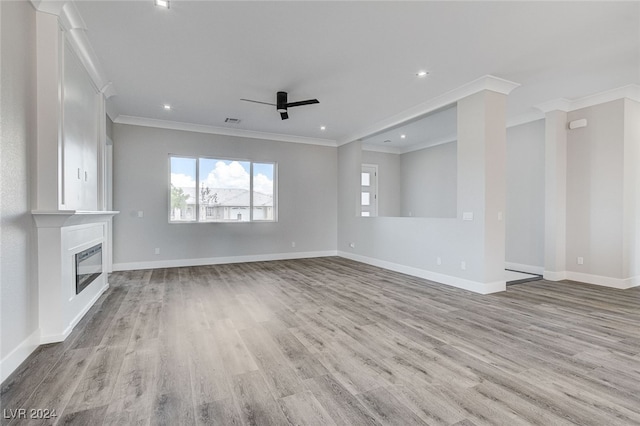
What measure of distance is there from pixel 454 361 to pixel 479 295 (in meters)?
2.19

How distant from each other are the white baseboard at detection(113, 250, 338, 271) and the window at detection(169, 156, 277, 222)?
856 mm

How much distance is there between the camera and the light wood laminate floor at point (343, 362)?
1.79 metres

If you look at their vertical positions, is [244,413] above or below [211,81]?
below

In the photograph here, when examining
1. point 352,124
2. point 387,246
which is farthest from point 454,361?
Result: point 352,124

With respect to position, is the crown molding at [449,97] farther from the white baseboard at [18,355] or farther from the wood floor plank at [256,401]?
the white baseboard at [18,355]

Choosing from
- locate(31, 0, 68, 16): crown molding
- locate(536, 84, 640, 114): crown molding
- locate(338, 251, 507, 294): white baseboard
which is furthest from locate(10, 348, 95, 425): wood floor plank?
locate(536, 84, 640, 114): crown molding

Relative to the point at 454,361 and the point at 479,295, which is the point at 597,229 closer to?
the point at 479,295

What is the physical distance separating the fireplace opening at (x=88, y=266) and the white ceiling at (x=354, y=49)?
2300 mm

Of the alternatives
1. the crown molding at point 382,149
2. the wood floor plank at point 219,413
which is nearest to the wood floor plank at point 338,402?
the wood floor plank at point 219,413

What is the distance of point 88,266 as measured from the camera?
3680 mm

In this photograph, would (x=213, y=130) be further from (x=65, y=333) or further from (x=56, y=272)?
(x=65, y=333)

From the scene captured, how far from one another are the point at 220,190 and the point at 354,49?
455cm

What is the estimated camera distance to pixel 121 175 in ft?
19.7

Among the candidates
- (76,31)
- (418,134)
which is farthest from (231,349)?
(418,134)
